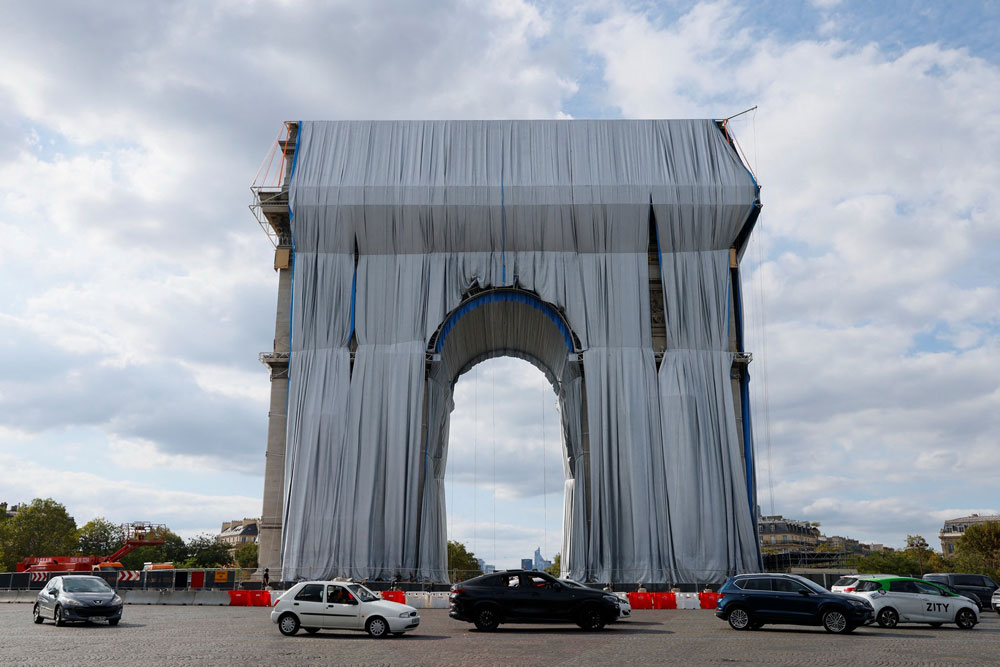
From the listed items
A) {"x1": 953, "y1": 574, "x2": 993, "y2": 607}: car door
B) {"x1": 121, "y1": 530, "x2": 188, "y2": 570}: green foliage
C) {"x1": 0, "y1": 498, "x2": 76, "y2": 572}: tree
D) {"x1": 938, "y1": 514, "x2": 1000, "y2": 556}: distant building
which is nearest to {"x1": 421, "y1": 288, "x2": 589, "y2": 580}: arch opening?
{"x1": 953, "y1": 574, "x2": 993, "y2": 607}: car door

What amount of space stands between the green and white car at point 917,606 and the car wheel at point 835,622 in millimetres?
2567

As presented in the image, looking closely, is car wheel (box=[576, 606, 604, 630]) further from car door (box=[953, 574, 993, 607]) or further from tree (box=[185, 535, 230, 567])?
tree (box=[185, 535, 230, 567])

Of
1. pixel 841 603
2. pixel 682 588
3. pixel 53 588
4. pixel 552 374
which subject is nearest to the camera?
pixel 841 603

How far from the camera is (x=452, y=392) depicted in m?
43.1

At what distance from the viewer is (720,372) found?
36656mm

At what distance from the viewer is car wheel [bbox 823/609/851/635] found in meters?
17.0

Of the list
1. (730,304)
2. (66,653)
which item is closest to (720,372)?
(730,304)

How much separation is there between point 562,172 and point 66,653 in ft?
96.2

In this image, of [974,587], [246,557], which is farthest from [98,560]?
[246,557]

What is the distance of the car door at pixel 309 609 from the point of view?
1691 centimetres

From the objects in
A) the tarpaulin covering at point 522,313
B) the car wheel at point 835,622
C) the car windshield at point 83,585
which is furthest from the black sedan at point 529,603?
the tarpaulin covering at point 522,313

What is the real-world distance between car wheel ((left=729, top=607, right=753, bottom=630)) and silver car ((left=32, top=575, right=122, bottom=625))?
13.5m

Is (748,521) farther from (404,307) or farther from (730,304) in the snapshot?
(404,307)

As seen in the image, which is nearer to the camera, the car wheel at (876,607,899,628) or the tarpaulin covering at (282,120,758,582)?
the car wheel at (876,607,899,628)
